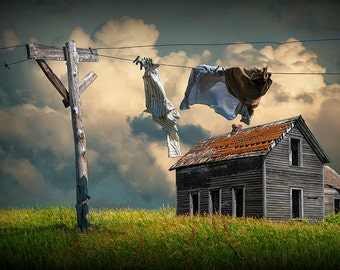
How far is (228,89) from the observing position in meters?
11.5

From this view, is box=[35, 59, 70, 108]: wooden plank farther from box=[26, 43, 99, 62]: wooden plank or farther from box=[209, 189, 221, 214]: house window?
box=[209, 189, 221, 214]: house window

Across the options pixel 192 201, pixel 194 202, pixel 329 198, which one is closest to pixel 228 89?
pixel 192 201

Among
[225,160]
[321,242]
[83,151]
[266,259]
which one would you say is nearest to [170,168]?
[225,160]

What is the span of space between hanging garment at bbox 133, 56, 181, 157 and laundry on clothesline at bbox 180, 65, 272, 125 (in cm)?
37

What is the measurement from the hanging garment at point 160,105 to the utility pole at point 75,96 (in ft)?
6.04

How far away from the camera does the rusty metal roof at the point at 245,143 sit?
21.3 meters

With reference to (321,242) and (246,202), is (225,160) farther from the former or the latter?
(321,242)

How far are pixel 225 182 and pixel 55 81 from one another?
11220 mm

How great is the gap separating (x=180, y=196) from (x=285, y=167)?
6133 millimetres

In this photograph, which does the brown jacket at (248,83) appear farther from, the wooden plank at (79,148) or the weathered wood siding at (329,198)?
the weathered wood siding at (329,198)

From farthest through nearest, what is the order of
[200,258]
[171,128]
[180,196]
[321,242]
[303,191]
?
[180,196]
[303,191]
[171,128]
[321,242]
[200,258]

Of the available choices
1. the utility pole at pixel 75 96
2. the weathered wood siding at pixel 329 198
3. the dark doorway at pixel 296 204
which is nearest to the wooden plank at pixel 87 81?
the utility pole at pixel 75 96

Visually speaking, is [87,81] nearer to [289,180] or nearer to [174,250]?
[174,250]

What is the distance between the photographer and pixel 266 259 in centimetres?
855
